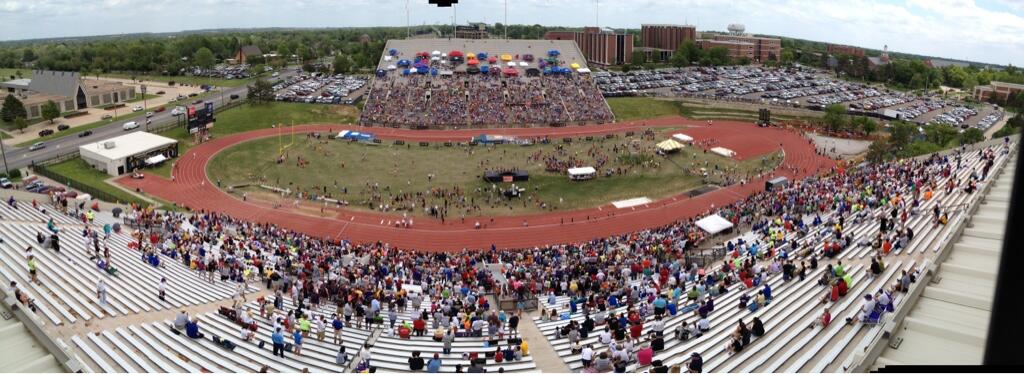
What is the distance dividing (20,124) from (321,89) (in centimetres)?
3626

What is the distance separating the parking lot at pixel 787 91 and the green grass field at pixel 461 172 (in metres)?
33.1

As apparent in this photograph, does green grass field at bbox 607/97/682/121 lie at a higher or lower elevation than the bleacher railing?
higher

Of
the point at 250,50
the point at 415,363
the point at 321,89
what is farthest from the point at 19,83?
the point at 415,363

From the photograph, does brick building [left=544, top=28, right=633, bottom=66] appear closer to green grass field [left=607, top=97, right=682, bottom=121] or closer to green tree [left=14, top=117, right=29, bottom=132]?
green grass field [left=607, top=97, right=682, bottom=121]

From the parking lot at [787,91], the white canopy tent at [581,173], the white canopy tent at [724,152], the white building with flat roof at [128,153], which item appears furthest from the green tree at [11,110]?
the white canopy tent at [724,152]

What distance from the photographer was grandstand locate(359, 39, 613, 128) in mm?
75375

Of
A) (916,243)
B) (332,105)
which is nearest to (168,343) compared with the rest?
(916,243)

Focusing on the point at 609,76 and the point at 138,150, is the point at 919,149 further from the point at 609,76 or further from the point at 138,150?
the point at 138,150

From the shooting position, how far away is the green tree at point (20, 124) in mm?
63581

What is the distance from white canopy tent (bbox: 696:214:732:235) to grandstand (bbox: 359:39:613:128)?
42.0m

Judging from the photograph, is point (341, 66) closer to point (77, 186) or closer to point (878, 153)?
point (77, 186)

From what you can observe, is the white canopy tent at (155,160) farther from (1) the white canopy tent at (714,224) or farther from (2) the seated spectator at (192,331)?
(1) the white canopy tent at (714,224)

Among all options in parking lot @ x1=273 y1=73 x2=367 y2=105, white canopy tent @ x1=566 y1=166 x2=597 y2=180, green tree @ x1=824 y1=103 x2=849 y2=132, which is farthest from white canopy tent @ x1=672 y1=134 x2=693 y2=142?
parking lot @ x1=273 y1=73 x2=367 y2=105

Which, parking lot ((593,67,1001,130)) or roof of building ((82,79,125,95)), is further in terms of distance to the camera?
parking lot ((593,67,1001,130))
